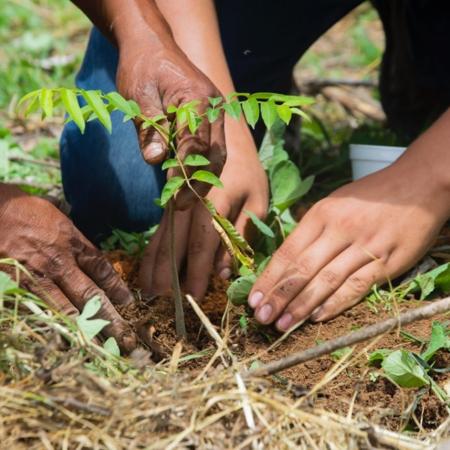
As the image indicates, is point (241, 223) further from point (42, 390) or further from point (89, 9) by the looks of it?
point (42, 390)

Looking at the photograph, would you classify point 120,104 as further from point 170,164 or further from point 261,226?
point 261,226

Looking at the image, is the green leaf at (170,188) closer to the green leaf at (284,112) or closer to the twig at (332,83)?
the green leaf at (284,112)

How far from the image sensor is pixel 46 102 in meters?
1.39

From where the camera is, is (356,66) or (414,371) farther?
(356,66)

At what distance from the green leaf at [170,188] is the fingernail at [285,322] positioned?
16.6 inches

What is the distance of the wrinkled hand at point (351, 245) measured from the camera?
1.80 metres

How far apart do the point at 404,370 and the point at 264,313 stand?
0.32m

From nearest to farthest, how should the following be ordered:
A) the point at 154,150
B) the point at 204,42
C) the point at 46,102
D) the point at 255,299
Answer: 1. the point at 46,102
2. the point at 154,150
3. the point at 255,299
4. the point at 204,42

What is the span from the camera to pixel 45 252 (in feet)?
5.37

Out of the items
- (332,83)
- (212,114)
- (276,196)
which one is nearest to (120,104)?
(212,114)

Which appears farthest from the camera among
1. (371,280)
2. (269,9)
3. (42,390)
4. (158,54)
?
(269,9)

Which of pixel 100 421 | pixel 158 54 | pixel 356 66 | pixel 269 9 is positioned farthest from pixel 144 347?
pixel 356 66

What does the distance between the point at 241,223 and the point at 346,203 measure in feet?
0.82

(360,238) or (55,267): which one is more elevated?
(55,267)
